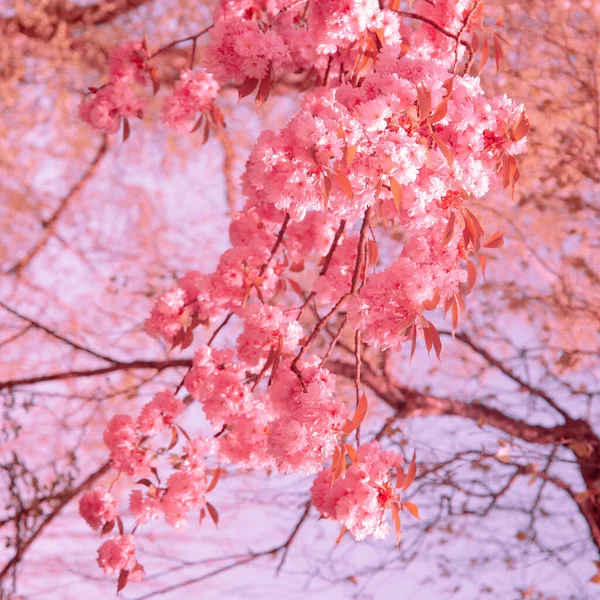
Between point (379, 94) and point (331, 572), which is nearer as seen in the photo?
point (379, 94)

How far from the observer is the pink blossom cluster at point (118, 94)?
4.89ft

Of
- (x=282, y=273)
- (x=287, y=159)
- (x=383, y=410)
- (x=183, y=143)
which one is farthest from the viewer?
(x=183, y=143)

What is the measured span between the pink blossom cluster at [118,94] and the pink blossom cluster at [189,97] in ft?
0.36

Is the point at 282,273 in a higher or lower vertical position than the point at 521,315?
lower

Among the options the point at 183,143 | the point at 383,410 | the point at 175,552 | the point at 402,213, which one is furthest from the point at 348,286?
the point at 183,143

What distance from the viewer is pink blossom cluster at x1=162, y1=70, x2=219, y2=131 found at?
1412 mm

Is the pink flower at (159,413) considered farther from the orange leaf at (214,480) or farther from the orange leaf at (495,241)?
the orange leaf at (495,241)

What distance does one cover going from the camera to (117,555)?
127 centimetres

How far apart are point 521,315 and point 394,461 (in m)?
2.21

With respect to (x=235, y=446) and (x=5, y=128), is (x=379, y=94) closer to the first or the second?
(x=235, y=446)

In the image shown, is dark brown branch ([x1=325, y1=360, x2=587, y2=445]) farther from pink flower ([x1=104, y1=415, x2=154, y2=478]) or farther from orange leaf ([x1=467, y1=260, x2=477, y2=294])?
orange leaf ([x1=467, y1=260, x2=477, y2=294])

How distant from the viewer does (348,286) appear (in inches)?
49.6

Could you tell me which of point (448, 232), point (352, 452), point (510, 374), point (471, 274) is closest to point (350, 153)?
point (448, 232)

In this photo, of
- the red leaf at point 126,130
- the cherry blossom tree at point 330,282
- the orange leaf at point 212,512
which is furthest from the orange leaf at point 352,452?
the red leaf at point 126,130
